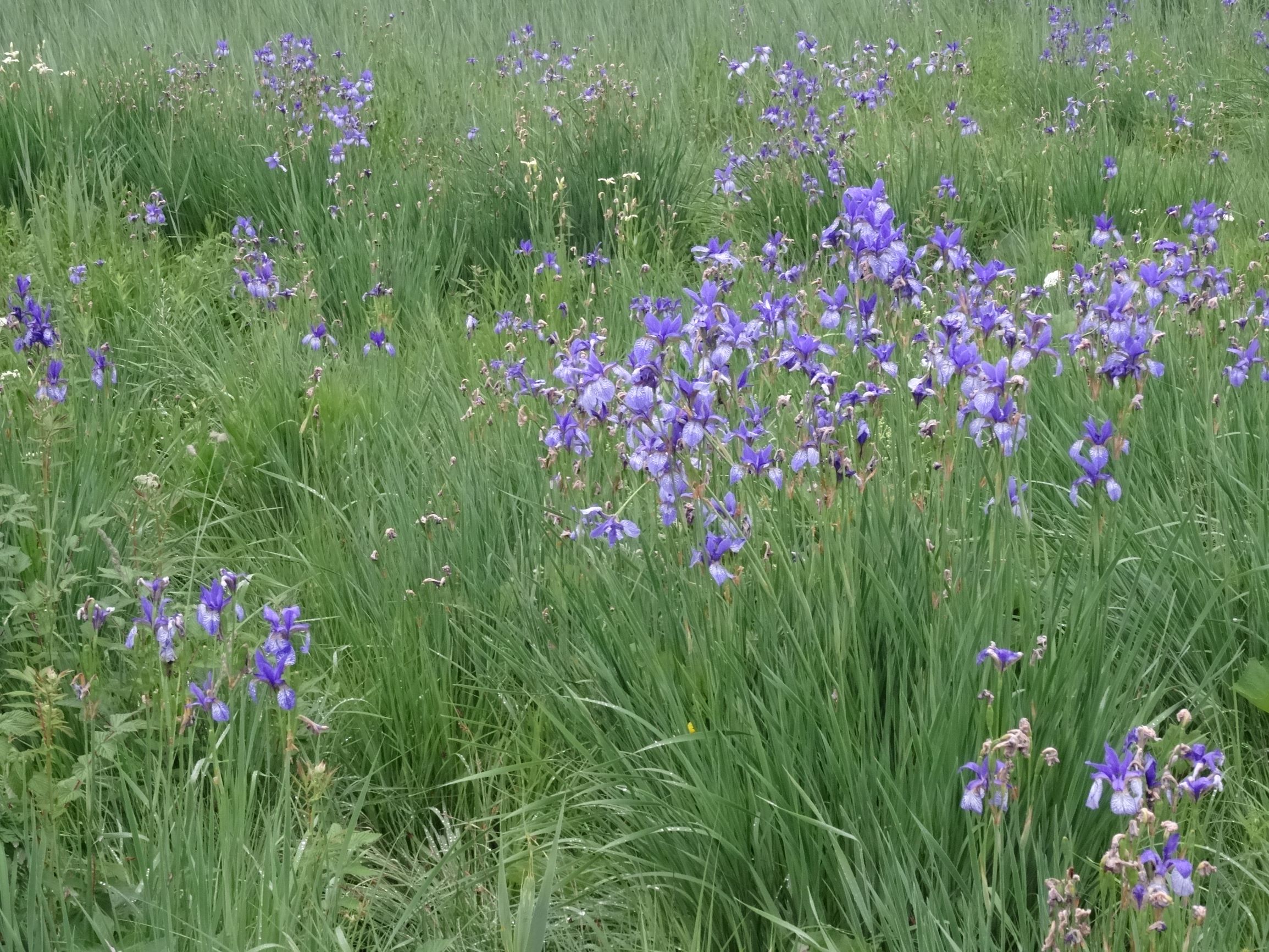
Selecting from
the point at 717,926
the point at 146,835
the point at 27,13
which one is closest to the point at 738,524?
the point at 717,926

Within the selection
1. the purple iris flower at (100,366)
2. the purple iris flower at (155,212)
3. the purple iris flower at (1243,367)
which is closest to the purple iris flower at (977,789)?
the purple iris flower at (1243,367)

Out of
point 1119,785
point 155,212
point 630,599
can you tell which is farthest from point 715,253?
point 155,212

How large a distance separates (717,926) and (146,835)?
84 centimetres

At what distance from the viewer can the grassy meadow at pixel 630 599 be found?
62.7 inches

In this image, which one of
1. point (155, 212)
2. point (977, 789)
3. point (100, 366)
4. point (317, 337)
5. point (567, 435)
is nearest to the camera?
point (977, 789)

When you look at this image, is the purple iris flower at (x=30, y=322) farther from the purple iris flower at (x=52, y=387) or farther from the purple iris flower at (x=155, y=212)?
the purple iris flower at (x=155, y=212)

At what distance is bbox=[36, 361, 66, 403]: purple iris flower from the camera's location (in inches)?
92.4

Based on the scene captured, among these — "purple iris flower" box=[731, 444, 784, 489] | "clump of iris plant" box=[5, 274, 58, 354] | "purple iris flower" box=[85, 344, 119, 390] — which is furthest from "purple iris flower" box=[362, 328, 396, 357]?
"purple iris flower" box=[731, 444, 784, 489]

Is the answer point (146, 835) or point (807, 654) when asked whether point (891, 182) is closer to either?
point (807, 654)

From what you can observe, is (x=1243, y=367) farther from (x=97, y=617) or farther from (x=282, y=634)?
(x=97, y=617)

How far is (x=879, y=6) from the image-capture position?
8.43 meters

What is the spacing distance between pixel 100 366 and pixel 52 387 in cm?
54

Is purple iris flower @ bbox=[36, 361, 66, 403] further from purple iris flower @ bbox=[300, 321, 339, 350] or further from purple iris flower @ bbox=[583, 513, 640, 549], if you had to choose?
purple iris flower @ bbox=[583, 513, 640, 549]

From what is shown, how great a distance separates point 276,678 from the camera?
5.48 ft
